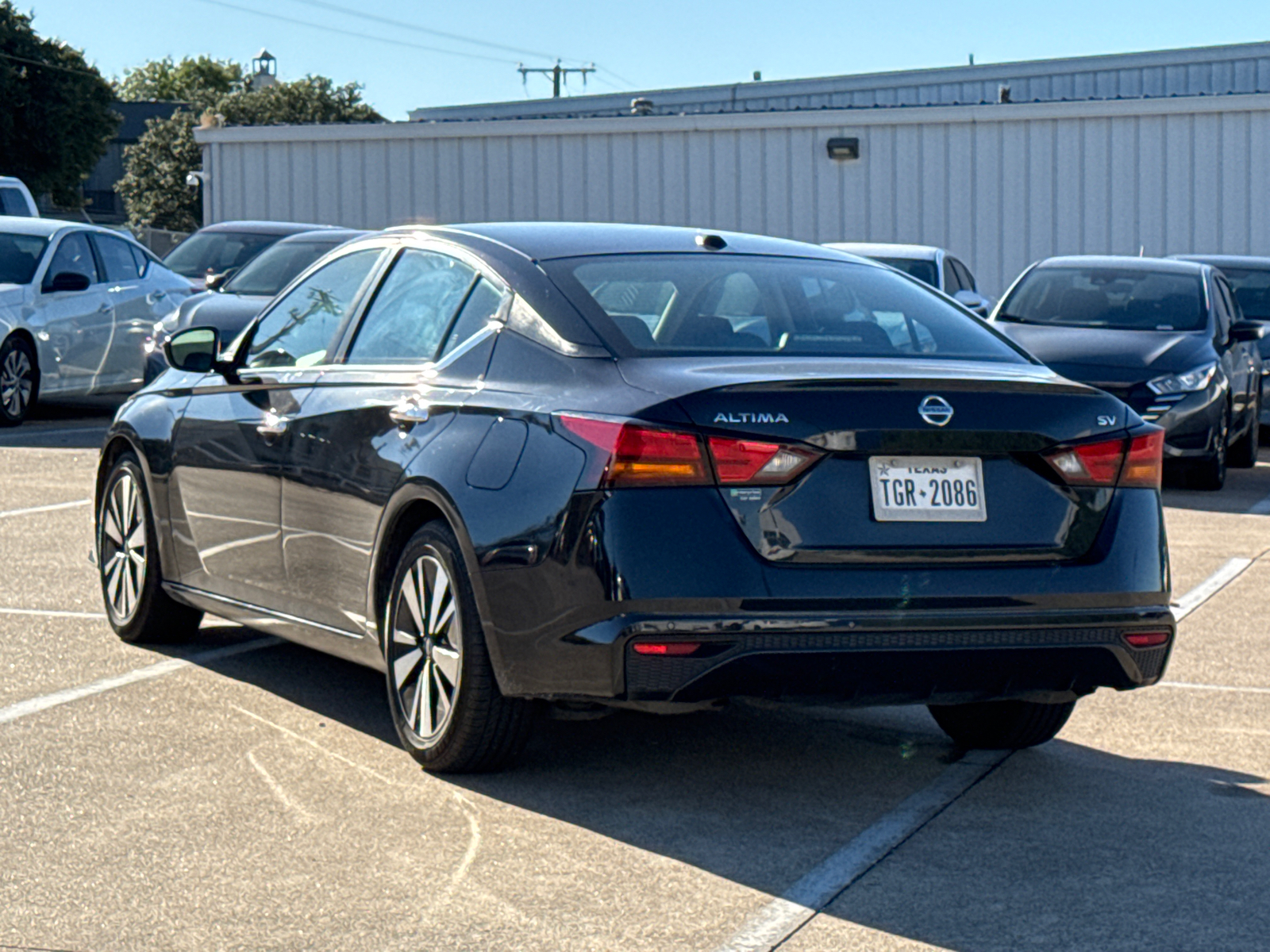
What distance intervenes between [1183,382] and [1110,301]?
1445 mm

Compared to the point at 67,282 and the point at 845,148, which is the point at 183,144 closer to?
the point at 845,148

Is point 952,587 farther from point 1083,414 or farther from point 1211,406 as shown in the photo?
point 1211,406

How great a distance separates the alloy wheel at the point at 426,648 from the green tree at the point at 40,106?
195 ft

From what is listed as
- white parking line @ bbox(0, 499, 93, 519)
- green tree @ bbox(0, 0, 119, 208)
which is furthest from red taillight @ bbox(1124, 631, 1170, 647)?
green tree @ bbox(0, 0, 119, 208)

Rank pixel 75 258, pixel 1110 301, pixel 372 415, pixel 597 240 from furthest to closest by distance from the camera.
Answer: pixel 75 258, pixel 1110 301, pixel 597 240, pixel 372 415

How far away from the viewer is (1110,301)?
14664mm

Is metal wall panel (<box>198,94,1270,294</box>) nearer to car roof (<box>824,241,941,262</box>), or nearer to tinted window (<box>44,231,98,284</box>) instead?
car roof (<box>824,241,941,262</box>)

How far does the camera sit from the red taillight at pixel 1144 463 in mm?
5141

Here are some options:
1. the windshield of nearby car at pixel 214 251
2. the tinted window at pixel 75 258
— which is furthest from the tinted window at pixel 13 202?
the tinted window at pixel 75 258

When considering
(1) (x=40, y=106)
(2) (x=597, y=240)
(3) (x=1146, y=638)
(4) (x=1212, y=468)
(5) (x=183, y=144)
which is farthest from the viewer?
(5) (x=183, y=144)

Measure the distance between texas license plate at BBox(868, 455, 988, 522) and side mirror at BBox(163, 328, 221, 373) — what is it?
2.78 meters

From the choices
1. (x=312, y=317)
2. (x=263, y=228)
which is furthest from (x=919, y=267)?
(x=312, y=317)

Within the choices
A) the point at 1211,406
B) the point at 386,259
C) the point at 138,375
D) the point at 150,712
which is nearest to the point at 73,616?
the point at 150,712

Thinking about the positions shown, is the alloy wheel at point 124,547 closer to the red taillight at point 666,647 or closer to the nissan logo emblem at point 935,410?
the red taillight at point 666,647
